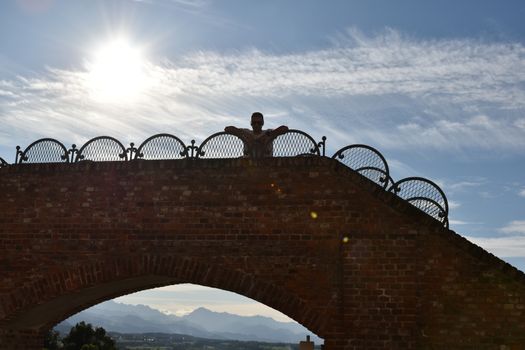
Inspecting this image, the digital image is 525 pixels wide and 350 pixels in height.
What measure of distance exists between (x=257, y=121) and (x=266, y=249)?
2319 millimetres

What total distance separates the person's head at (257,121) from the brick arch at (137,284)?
2501 mm

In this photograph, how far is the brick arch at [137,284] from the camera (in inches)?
355

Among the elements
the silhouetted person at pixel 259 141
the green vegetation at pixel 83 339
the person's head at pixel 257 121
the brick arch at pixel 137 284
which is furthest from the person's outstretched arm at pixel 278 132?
the green vegetation at pixel 83 339

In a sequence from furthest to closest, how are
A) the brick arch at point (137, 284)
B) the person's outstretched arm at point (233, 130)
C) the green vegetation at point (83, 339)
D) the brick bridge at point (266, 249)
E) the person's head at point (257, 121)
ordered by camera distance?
the green vegetation at point (83, 339) → the person's head at point (257, 121) → the person's outstretched arm at point (233, 130) → the brick arch at point (137, 284) → the brick bridge at point (266, 249)

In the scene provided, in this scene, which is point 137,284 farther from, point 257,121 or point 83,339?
point 83,339

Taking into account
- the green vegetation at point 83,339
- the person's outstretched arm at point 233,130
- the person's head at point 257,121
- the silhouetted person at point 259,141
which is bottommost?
the green vegetation at point 83,339

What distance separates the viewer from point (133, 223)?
994 cm

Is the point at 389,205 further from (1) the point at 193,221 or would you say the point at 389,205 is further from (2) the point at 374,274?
(1) the point at 193,221

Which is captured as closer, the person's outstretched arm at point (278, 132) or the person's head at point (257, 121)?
the person's outstretched arm at point (278, 132)

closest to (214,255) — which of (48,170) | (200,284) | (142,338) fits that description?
(200,284)

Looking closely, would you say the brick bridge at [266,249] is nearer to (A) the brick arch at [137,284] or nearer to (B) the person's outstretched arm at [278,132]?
(A) the brick arch at [137,284]

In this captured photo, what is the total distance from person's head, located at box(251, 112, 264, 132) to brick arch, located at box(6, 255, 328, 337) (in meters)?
2.50

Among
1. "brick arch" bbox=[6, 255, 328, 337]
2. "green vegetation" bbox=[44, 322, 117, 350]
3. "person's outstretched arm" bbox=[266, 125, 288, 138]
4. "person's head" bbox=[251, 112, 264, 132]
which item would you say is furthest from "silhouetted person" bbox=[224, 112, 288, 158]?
"green vegetation" bbox=[44, 322, 117, 350]

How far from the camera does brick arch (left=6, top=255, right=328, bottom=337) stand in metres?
9.02
